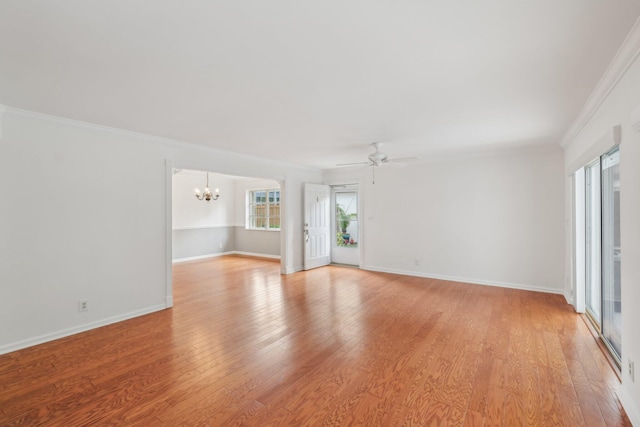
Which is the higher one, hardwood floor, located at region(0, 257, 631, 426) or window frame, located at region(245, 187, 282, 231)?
window frame, located at region(245, 187, 282, 231)

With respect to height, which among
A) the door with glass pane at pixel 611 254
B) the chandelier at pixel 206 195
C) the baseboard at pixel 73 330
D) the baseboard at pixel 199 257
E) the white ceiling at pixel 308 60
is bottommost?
the baseboard at pixel 73 330

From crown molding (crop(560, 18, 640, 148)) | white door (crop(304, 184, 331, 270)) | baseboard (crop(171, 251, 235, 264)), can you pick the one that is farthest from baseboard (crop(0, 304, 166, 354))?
crown molding (crop(560, 18, 640, 148))

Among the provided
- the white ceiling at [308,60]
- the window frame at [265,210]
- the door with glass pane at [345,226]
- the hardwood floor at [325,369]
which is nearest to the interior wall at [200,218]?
the window frame at [265,210]

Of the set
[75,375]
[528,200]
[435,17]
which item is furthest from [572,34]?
[75,375]

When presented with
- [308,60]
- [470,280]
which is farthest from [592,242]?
[308,60]

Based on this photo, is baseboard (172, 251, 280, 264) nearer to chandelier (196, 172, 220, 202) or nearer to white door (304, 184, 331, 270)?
chandelier (196, 172, 220, 202)

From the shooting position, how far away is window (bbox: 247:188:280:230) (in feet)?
29.7

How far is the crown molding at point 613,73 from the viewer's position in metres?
1.78

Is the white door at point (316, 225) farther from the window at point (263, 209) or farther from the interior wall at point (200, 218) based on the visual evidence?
the interior wall at point (200, 218)

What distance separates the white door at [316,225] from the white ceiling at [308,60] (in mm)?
3408

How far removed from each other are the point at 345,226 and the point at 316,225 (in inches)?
35.0

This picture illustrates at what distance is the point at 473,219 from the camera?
5.54 metres

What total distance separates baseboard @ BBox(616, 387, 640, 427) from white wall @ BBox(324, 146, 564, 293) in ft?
10.4

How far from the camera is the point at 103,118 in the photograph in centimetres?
329
